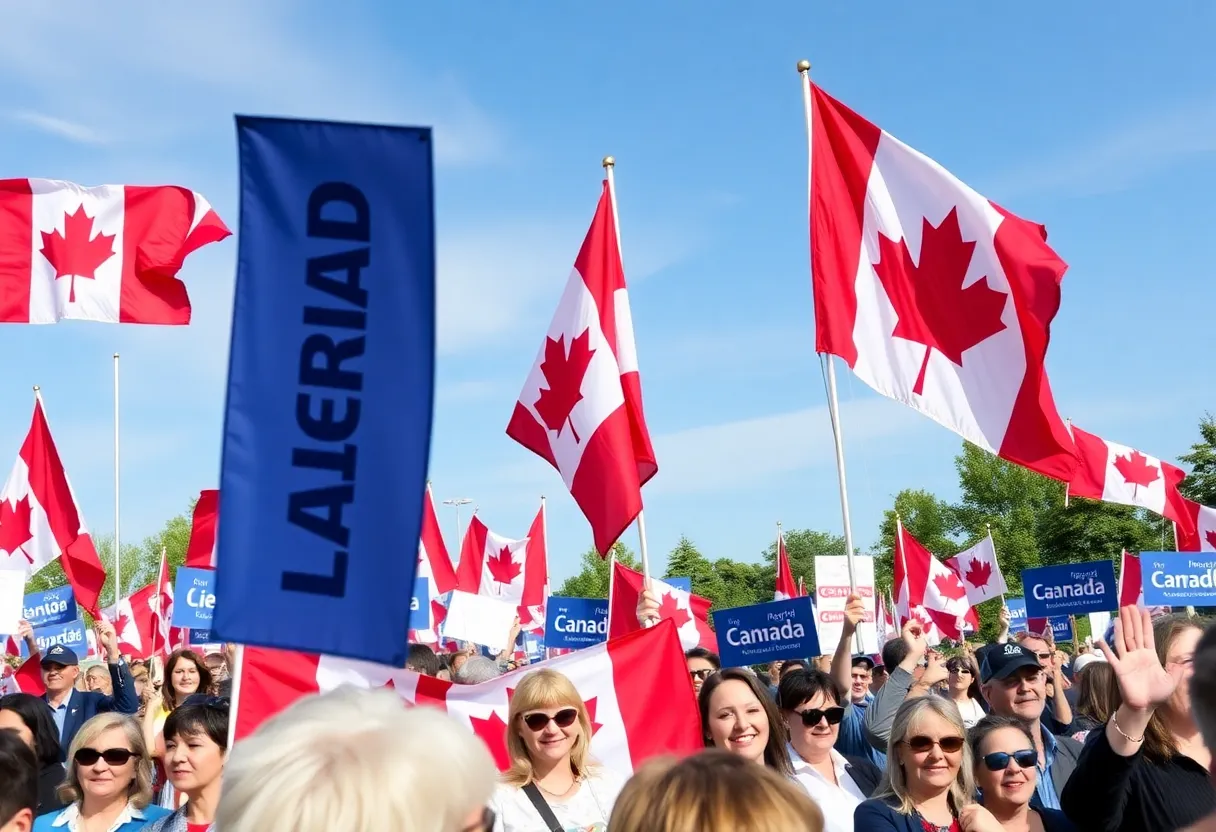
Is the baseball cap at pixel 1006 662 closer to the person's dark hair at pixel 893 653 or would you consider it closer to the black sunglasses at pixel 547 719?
the person's dark hair at pixel 893 653

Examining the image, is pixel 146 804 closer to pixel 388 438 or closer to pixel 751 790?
pixel 388 438

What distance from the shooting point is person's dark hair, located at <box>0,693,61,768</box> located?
691 centimetres

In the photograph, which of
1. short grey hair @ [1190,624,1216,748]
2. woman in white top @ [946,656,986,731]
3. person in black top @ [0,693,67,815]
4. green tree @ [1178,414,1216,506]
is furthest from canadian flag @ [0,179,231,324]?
green tree @ [1178,414,1216,506]

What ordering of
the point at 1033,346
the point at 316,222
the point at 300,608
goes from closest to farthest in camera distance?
the point at 300,608 → the point at 316,222 → the point at 1033,346

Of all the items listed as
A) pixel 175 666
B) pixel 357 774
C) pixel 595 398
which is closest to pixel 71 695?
pixel 175 666

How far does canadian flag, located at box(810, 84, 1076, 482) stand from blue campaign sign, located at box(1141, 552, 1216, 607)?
8.76m

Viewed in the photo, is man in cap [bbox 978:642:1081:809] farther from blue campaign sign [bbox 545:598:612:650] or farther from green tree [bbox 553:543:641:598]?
green tree [bbox 553:543:641:598]

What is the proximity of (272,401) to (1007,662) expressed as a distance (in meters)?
4.73

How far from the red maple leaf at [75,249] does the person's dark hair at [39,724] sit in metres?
5.06

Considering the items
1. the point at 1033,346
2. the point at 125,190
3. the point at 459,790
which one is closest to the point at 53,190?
the point at 125,190

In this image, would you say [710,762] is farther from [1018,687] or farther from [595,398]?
[595,398]

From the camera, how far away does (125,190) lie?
37.6 feet

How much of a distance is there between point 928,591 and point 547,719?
1849 centimetres

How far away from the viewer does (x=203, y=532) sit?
13.7 m
